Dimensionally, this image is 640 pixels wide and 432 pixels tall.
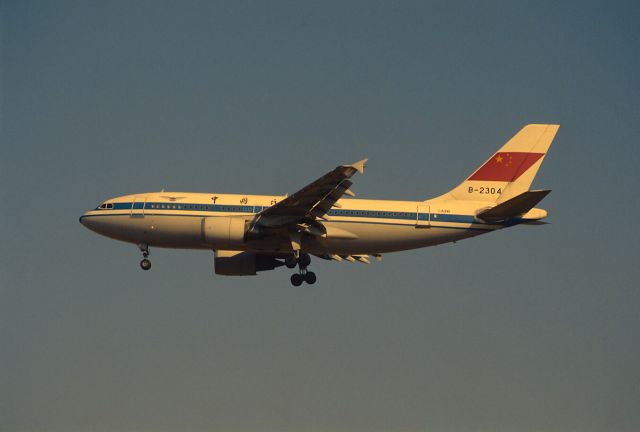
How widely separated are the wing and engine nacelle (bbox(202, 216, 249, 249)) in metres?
0.92

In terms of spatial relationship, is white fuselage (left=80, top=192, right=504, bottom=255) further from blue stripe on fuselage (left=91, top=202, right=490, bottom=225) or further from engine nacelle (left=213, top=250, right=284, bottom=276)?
engine nacelle (left=213, top=250, right=284, bottom=276)

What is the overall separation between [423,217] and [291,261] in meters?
7.02

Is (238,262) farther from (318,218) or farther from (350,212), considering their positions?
(350,212)

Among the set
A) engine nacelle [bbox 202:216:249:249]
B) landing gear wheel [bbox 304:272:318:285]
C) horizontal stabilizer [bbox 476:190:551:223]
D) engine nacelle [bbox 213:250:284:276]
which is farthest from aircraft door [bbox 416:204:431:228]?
engine nacelle [bbox 213:250:284:276]

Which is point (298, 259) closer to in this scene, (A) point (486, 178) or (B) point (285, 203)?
(B) point (285, 203)

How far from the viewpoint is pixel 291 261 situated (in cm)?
4972

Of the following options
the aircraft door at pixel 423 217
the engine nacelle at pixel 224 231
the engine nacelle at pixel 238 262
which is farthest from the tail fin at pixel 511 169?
the engine nacelle at pixel 224 231

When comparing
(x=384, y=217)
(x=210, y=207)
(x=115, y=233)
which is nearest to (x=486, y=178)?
(x=384, y=217)

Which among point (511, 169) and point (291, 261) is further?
point (511, 169)

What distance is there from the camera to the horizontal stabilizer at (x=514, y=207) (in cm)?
4494

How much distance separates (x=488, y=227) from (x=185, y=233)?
14.9 metres

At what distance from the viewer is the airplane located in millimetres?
47250

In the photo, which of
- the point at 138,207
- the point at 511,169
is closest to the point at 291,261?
the point at 138,207

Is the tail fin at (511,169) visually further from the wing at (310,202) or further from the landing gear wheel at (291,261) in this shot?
the landing gear wheel at (291,261)
